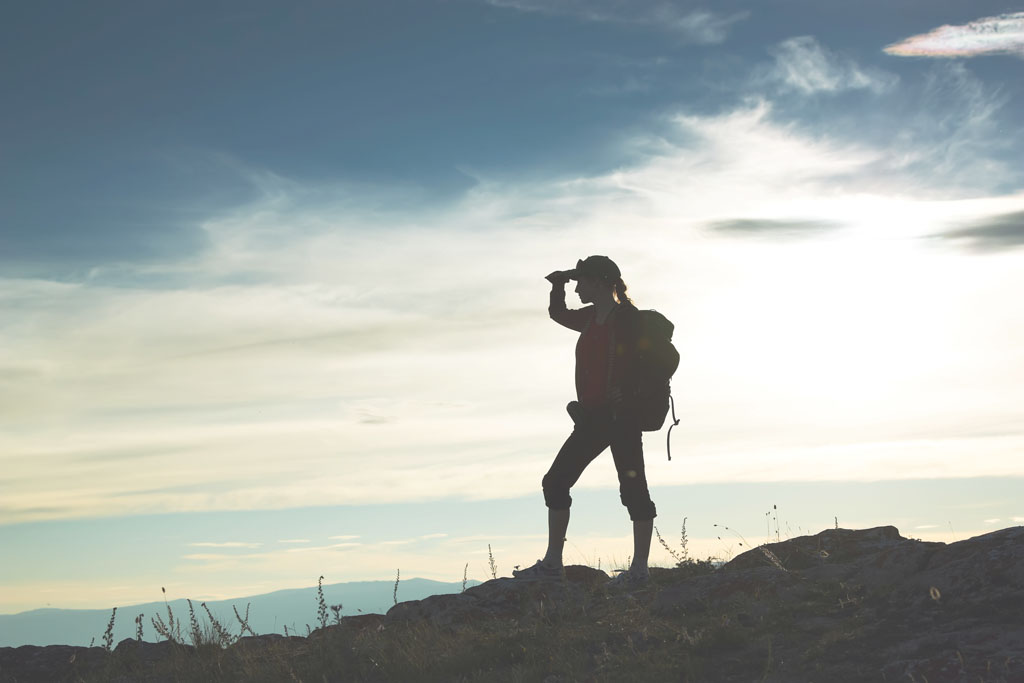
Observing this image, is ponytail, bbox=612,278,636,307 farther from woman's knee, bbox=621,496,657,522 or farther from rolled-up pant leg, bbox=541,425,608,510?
woman's knee, bbox=621,496,657,522

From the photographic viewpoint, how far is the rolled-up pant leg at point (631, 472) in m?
8.39

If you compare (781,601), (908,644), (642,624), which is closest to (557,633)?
(642,624)

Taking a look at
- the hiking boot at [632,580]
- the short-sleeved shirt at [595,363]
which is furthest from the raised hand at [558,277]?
the hiking boot at [632,580]

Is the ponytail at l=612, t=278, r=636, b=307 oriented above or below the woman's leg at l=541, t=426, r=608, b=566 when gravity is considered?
above

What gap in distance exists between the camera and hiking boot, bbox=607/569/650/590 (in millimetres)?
8211

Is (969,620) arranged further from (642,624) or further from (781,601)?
(642,624)

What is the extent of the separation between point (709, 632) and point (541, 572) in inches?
119

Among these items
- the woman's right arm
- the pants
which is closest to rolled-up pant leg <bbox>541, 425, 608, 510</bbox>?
the pants

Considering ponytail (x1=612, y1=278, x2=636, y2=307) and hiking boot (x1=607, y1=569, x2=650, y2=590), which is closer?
hiking boot (x1=607, y1=569, x2=650, y2=590)

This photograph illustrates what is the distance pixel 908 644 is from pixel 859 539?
373cm

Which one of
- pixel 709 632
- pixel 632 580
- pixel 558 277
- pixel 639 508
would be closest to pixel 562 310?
pixel 558 277

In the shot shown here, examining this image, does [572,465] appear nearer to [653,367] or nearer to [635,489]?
[635,489]

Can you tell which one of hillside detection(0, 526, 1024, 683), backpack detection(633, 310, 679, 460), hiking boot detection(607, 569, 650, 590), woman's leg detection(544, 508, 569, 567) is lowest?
hillside detection(0, 526, 1024, 683)

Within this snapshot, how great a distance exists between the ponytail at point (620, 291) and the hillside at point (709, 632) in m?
2.63
